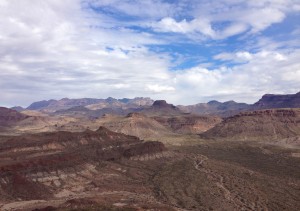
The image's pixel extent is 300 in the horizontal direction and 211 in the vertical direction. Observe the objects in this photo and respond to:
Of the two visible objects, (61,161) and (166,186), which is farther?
(61,161)

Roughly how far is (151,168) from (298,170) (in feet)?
157

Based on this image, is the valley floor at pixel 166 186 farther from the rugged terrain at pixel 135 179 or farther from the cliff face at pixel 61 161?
the cliff face at pixel 61 161

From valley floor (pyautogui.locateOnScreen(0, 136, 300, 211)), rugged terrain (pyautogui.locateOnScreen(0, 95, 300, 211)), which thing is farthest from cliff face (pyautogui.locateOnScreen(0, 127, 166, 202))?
valley floor (pyautogui.locateOnScreen(0, 136, 300, 211))

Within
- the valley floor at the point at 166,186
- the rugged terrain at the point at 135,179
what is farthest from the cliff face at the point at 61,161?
the valley floor at the point at 166,186

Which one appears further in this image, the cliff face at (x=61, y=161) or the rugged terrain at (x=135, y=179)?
the cliff face at (x=61, y=161)

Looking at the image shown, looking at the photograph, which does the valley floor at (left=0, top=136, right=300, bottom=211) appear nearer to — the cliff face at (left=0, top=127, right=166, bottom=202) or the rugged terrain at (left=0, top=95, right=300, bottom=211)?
the rugged terrain at (left=0, top=95, right=300, bottom=211)

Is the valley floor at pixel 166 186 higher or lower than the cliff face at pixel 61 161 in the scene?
lower

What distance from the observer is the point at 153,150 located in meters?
153

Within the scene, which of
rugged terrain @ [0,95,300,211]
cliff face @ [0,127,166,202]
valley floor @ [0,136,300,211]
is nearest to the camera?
valley floor @ [0,136,300,211]

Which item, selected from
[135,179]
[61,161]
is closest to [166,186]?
[135,179]

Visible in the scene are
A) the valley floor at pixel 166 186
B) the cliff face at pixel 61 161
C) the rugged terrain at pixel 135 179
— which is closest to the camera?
the valley floor at pixel 166 186

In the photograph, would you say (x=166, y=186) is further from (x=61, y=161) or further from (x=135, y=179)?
(x=61, y=161)

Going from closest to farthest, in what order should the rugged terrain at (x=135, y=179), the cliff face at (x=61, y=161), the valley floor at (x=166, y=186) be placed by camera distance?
the valley floor at (x=166, y=186), the rugged terrain at (x=135, y=179), the cliff face at (x=61, y=161)

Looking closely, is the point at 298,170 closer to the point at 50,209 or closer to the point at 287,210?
the point at 287,210
